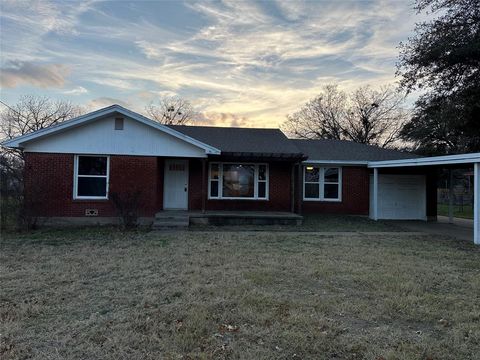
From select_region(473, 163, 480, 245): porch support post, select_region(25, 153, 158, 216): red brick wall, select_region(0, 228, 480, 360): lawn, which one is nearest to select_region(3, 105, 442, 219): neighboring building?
select_region(25, 153, 158, 216): red brick wall

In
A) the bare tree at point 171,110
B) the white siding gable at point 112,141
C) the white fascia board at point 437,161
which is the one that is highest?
the bare tree at point 171,110

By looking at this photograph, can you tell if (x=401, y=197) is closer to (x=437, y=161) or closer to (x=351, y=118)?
(x=437, y=161)

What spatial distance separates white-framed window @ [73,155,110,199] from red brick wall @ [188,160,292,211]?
370 centimetres

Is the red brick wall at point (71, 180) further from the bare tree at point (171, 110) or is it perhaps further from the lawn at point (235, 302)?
the bare tree at point (171, 110)

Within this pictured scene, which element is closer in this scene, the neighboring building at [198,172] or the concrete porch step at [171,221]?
the concrete porch step at [171,221]

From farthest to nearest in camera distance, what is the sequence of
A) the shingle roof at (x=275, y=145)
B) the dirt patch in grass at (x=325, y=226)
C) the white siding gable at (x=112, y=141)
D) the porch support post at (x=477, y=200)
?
1. the shingle roof at (x=275, y=145)
2. the white siding gable at (x=112, y=141)
3. the dirt patch in grass at (x=325, y=226)
4. the porch support post at (x=477, y=200)

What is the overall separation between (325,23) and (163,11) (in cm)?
569

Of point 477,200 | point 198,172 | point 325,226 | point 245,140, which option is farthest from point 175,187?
Answer: point 477,200

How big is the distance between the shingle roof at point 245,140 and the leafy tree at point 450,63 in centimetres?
650

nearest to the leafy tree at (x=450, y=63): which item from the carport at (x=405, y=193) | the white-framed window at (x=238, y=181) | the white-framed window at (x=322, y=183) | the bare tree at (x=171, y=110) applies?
the carport at (x=405, y=193)

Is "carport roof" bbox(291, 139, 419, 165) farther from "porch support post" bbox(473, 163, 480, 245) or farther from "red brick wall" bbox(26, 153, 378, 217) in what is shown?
"red brick wall" bbox(26, 153, 378, 217)

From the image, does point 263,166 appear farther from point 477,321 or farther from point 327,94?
point 327,94

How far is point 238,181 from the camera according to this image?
17453mm

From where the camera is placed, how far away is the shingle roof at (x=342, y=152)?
18984mm
